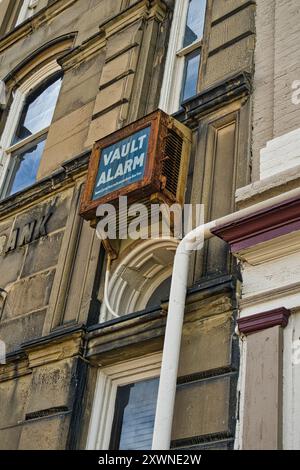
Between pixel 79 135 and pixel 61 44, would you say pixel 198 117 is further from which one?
pixel 61 44

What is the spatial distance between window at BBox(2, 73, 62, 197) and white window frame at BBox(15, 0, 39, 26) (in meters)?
2.46

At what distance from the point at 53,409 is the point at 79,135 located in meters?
3.71

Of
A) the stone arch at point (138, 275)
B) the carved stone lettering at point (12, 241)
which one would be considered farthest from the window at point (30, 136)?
the stone arch at point (138, 275)

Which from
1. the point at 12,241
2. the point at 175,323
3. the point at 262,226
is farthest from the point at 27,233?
the point at 262,226

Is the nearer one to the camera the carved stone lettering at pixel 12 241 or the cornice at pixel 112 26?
the carved stone lettering at pixel 12 241

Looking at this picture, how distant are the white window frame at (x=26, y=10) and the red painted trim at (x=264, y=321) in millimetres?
9404

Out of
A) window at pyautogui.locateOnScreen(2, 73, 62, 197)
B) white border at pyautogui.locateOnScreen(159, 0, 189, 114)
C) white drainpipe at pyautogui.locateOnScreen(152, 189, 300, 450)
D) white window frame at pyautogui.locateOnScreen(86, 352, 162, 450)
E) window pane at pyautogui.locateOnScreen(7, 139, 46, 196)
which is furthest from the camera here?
window at pyautogui.locateOnScreen(2, 73, 62, 197)

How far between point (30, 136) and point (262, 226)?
5.71m

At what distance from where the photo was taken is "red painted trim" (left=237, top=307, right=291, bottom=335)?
5262mm

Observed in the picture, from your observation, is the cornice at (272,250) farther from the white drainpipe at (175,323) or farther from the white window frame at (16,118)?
the white window frame at (16,118)

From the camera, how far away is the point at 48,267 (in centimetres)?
780

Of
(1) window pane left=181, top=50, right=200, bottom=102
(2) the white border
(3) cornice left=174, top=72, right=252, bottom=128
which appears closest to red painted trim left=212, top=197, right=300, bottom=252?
(3) cornice left=174, top=72, right=252, bottom=128

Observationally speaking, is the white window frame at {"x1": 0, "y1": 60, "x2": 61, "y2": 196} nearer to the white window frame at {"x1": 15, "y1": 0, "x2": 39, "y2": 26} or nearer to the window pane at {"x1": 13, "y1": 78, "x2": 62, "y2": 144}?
the window pane at {"x1": 13, "y1": 78, "x2": 62, "y2": 144}

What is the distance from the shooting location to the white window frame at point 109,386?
6215 mm
